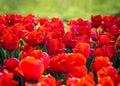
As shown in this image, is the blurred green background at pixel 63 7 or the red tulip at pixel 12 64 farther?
the blurred green background at pixel 63 7

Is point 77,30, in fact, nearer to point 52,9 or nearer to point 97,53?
point 97,53

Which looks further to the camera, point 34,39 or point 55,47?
point 34,39

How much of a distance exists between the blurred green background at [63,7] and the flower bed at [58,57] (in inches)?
269

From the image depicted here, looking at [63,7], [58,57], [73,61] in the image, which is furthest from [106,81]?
[63,7]

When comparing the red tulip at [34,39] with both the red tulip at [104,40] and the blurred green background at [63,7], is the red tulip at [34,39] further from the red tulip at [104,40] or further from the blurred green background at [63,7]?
the blurred green background at [63,7]

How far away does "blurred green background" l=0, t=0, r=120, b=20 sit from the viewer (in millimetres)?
12023

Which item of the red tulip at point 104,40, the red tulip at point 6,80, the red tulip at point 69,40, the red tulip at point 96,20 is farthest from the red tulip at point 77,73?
the red tulip at point 96,20

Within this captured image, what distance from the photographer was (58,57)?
3.14 metres

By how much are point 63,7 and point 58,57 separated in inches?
383

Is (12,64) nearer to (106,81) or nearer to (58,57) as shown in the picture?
(58,57)

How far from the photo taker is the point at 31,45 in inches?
158

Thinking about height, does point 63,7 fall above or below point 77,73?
below

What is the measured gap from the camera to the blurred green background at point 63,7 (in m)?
12.0

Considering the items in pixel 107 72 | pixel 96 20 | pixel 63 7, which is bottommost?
pixel 63 7
